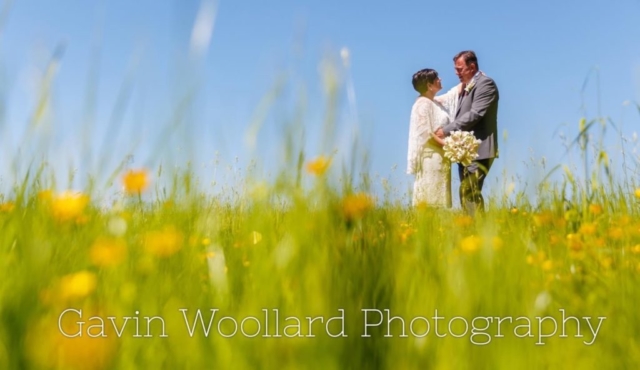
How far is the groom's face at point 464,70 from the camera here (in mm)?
5215

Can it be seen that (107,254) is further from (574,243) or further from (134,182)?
(574,243)

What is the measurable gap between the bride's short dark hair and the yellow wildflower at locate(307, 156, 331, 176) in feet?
15.4

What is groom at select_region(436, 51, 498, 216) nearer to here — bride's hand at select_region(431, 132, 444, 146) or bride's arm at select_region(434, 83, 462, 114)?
bride's hand at select_region(431, 132, 444, 146)

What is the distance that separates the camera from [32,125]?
1.03 meters

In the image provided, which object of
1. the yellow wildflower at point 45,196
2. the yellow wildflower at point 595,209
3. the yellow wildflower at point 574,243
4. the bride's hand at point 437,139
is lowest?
the yellow wildflower at point 574,243

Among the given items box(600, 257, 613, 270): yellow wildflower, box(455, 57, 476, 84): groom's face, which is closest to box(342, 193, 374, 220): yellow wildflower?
box(600, 257, 613, 270): yellow wildflower

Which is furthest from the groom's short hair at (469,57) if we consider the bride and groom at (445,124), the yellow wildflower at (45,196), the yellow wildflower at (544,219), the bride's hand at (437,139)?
the yellow wildflower at (45,196)

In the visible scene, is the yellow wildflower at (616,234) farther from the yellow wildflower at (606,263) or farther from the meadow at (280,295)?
the meadow at (280,295)

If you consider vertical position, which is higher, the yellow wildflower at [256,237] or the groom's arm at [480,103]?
the groom's arm at [480,103]

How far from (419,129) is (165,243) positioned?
425 centimetres

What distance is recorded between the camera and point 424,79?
5.43 meters

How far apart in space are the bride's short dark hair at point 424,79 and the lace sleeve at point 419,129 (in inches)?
7.7

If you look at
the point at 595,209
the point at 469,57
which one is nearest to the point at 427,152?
the point at 469,57

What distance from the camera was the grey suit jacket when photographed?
16.0 feet
